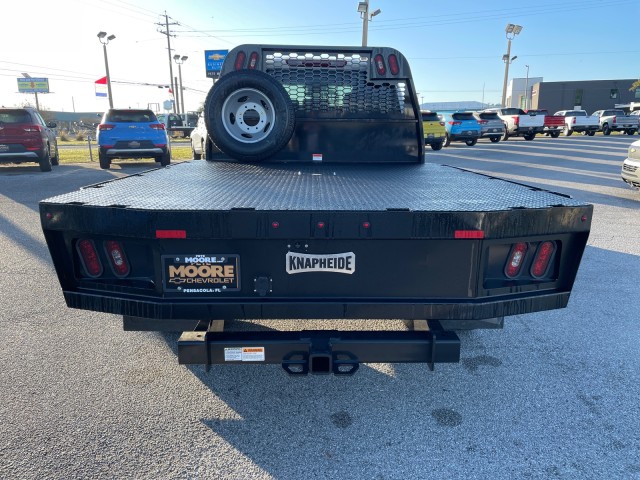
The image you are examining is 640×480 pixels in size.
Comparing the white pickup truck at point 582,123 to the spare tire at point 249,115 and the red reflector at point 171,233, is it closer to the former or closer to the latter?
the spare tire at point 249,115

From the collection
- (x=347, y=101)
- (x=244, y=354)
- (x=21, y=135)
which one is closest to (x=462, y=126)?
(x=21, y=135)

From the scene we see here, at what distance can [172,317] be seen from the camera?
2.24m

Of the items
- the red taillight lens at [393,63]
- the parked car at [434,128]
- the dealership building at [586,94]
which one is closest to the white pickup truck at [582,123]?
the parked car at [434,128]

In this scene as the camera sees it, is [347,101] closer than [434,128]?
Yes

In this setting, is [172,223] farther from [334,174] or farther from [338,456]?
[334,174]

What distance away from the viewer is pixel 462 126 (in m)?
23.7

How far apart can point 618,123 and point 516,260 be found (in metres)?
37.3

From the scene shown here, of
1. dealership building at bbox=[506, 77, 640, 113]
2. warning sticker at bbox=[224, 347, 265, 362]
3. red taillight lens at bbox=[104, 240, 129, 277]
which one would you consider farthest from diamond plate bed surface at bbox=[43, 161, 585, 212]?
dealership building at bbox=[506, 77, 640, 113]

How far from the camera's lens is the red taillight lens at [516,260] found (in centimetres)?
230

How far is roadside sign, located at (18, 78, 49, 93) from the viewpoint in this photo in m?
76.1

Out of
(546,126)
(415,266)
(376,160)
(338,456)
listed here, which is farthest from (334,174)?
(546,126)

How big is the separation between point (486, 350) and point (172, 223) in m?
2.59

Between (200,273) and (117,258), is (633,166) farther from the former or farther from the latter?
(117,258)

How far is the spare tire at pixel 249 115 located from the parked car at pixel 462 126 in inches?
840
